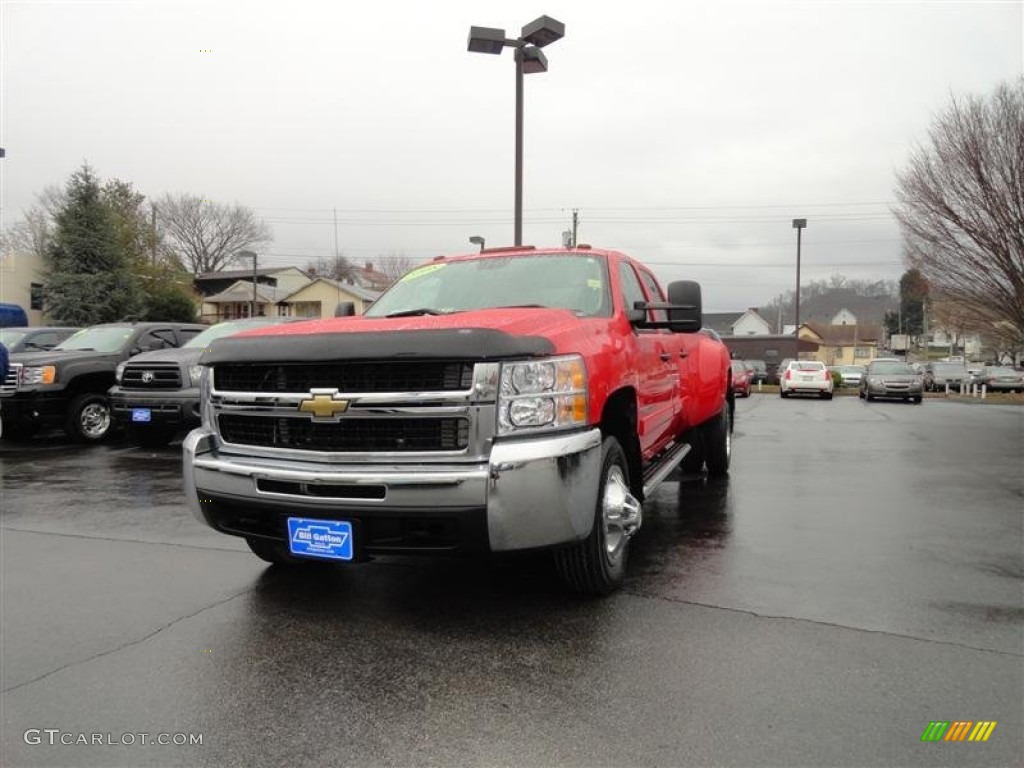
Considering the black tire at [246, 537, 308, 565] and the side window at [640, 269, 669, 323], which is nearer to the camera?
the black tire at [246, 537, 308, 565]

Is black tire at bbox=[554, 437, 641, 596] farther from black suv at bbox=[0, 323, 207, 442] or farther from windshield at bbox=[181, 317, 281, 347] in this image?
black suv at bbox=[0, 323, 207, 442]

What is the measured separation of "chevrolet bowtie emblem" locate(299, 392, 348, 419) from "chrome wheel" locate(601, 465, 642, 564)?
4.59 feet

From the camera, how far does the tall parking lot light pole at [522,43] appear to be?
12297 millimetres

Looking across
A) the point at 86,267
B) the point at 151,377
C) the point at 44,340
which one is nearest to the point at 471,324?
the point at 151,377

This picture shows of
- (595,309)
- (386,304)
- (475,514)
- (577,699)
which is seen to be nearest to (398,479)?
(475,514)

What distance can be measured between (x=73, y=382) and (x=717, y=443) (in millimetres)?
8853

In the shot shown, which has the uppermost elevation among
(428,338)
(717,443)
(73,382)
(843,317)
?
(843,317)

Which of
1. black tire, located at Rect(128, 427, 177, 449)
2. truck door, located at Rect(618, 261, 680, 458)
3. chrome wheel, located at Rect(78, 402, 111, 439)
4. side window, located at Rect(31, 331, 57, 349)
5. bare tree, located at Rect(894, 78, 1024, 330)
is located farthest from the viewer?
bare tree, located at Rect(894, 78, 1024, 330)

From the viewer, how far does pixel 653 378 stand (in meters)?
4.86

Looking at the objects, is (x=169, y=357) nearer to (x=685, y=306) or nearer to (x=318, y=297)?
(x=685, y=306)

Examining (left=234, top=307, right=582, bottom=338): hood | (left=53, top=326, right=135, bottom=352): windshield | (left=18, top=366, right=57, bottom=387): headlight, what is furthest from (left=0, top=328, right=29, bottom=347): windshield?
(left=234, top=307, right=582, bottom=338): hood

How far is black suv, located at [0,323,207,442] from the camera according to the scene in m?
10.1

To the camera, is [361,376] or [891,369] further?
[891,369]

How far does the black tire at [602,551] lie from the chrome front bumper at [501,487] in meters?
0.26
